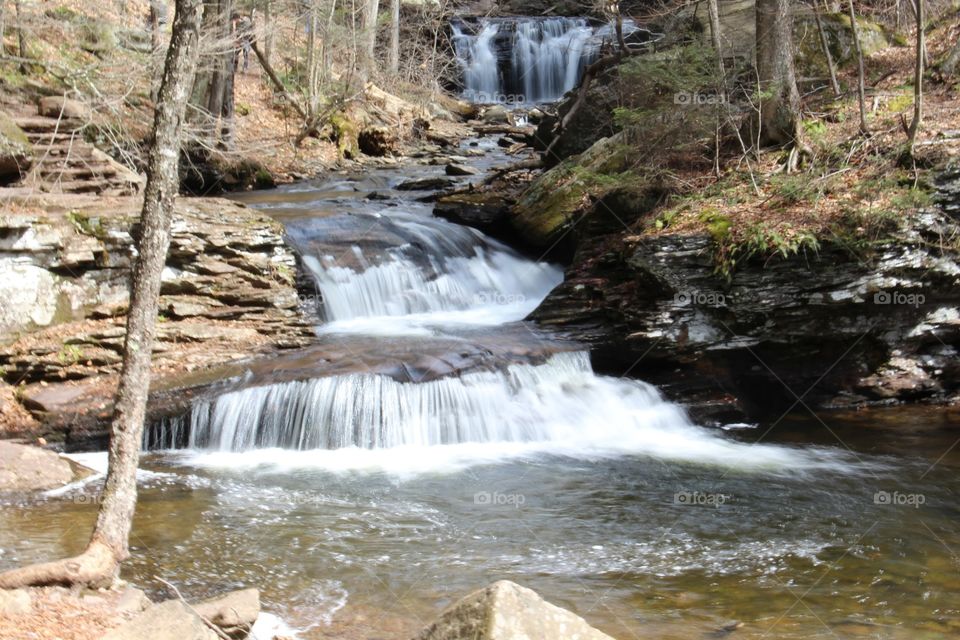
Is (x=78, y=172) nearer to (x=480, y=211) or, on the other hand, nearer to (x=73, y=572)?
(x=480, y=211)

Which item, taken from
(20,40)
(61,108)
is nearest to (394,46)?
(20,40)

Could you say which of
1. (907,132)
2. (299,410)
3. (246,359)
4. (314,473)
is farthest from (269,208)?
(907,132)

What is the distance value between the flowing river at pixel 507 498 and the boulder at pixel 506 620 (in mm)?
2042

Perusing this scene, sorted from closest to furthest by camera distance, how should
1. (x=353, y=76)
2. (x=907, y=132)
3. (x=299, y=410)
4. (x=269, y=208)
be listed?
(x=299, y=410) < (x=907, y=132) < (x=269, y=208) < (x=353, y=76)

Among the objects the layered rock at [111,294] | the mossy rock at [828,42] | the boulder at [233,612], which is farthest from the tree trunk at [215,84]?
the boulder at [233,612]

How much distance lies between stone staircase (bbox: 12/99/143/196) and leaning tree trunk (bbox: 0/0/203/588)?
7.61 meters

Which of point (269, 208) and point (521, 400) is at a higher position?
point (269, 208)

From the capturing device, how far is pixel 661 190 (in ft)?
41.5

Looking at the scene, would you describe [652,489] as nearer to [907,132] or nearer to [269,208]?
[907,132]

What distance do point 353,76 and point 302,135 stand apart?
2.18 m

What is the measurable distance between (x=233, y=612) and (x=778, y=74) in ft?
36.6

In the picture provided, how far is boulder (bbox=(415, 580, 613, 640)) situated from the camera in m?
3.30

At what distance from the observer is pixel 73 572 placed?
15.7 ft

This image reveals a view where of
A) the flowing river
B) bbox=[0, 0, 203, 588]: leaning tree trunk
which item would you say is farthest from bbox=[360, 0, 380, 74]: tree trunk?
bbox=[0, 0, 203, 588]: leaning tree trunk
